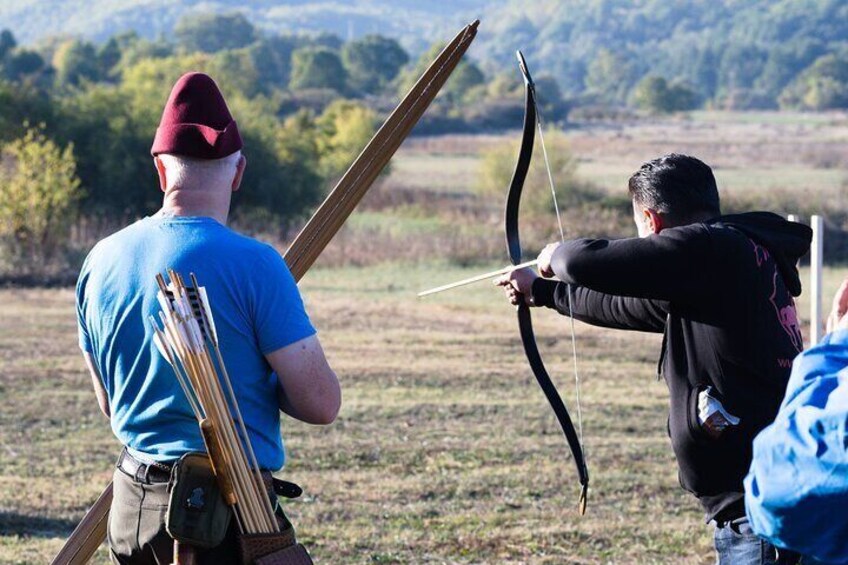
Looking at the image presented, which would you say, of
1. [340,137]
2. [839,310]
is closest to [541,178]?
[340,137]

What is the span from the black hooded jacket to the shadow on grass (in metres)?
4.67

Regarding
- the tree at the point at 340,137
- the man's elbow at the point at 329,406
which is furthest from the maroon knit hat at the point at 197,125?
the tree at the point at 340,137

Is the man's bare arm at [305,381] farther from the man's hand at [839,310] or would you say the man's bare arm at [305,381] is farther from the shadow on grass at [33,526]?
the shadow on grass at [33,526]

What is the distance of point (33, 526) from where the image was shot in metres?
7.64

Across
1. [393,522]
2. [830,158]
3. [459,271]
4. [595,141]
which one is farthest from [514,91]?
[393,522]

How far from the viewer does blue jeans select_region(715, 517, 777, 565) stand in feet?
11.7

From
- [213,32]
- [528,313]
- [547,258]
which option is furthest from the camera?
[213,32]

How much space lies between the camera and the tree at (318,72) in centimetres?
11294

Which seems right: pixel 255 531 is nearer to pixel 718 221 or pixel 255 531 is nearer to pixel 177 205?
pixel 177 205

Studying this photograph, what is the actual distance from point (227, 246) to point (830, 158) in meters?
65.0

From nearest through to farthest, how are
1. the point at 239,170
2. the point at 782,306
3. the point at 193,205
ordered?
the point at 193,205, the point at 239,170, the point at 782,306

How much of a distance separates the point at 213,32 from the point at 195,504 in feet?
573

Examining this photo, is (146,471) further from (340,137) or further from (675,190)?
(340,137)

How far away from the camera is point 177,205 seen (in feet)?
11.0
